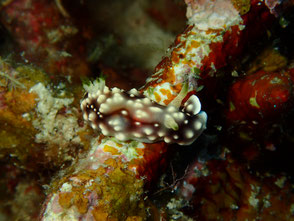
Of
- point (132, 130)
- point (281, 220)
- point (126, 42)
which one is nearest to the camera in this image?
point (132, 130)

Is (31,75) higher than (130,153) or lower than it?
higher

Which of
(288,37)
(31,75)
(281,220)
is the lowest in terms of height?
(281,220)

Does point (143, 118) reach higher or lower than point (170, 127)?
higher

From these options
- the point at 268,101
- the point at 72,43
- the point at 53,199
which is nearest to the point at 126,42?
the point at 72,43

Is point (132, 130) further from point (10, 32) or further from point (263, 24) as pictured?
point (10, 32)

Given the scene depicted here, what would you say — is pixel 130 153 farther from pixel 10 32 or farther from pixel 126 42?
pixel 126 42

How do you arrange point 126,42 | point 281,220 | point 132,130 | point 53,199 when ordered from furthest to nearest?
point 126,42, point 281,220, point 132,130, point 53,199

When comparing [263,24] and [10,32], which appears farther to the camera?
[10,32]
